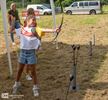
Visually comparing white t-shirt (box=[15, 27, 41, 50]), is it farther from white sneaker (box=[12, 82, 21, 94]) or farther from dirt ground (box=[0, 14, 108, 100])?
dirt ground (box=[0, 14, 108, 100])

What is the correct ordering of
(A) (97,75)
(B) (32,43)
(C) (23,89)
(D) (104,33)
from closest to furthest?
(B) (32,43)
(C) (23,89)
(A) (97,75)
(D) (104,33)

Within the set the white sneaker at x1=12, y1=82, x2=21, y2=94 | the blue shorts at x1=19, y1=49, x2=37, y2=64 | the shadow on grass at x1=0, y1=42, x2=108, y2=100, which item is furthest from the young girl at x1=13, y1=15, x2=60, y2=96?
the shadow on grass at x1=0, y1=42, x2=108, y2=100

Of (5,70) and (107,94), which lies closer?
(107,94)

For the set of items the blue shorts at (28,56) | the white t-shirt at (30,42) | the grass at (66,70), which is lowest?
the grass at (66,70)

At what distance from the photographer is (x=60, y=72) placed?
9617 mm

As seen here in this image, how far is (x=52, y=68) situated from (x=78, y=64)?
0.83 meters

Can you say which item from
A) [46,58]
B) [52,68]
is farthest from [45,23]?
[52,68]

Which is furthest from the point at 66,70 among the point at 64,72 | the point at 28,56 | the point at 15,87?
the point at 28,56

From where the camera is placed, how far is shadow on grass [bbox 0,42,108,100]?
7.86m

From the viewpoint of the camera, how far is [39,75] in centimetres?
931

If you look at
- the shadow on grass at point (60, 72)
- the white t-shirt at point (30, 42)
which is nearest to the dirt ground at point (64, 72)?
the shadow on grass at point (60, 72)

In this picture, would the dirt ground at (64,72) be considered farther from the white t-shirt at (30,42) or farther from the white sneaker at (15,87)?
the white t-shirt at (30,42)

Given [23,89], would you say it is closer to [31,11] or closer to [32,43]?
[32,43]

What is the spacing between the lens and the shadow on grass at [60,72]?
309 inches
